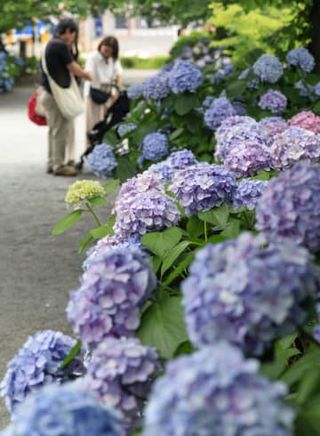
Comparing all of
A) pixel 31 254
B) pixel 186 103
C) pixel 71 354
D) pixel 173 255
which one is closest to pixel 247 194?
pixel 173 255

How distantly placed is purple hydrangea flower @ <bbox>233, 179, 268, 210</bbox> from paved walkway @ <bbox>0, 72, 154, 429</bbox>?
176 cm

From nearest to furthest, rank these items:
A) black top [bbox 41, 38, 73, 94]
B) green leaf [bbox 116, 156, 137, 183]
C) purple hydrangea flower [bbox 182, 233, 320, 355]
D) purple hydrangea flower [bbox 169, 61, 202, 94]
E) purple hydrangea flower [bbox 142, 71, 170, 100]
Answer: purple hydrangea flower [bbox 182, 233, 320, 355], green leaf [bbox 116, 156, 137, 183], purple hydrangea flower [bbox 169, 61, 202, 94], purple hydrangea flower [bbox 142, 71, 170, 100], black top [bbox 41, 38, 73, 94]

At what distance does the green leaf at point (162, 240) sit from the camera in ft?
8.83

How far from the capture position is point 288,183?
163 centimetres

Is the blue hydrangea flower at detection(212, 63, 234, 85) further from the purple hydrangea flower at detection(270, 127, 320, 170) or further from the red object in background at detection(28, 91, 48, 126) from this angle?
the red object in background at detection(28, 91, 48, 126)

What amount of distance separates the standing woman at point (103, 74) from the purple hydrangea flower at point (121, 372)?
33.8 ft

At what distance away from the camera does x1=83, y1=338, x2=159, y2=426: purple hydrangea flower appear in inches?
62.1

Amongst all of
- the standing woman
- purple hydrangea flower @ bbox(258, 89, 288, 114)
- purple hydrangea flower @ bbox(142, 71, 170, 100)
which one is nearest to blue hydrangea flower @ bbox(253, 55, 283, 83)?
purple hydrangea flower @ bbox(258, 89, 288, 114)

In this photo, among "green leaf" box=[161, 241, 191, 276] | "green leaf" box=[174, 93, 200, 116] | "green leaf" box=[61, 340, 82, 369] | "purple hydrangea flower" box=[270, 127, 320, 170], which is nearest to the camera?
"green leaf" box=[61, 340, 82, 369]

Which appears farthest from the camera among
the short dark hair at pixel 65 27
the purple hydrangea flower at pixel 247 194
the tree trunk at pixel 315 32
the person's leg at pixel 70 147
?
the person's leg at pixel 70 147

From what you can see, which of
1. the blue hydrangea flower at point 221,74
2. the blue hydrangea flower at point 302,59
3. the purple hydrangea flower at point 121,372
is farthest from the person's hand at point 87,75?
the purple hydrangea flower at point 121,372

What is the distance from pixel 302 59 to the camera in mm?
6473

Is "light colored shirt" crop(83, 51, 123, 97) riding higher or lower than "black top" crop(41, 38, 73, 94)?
lower

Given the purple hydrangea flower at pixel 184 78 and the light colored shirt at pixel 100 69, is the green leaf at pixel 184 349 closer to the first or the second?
the purple hydrangea flower at pixel 184 78
